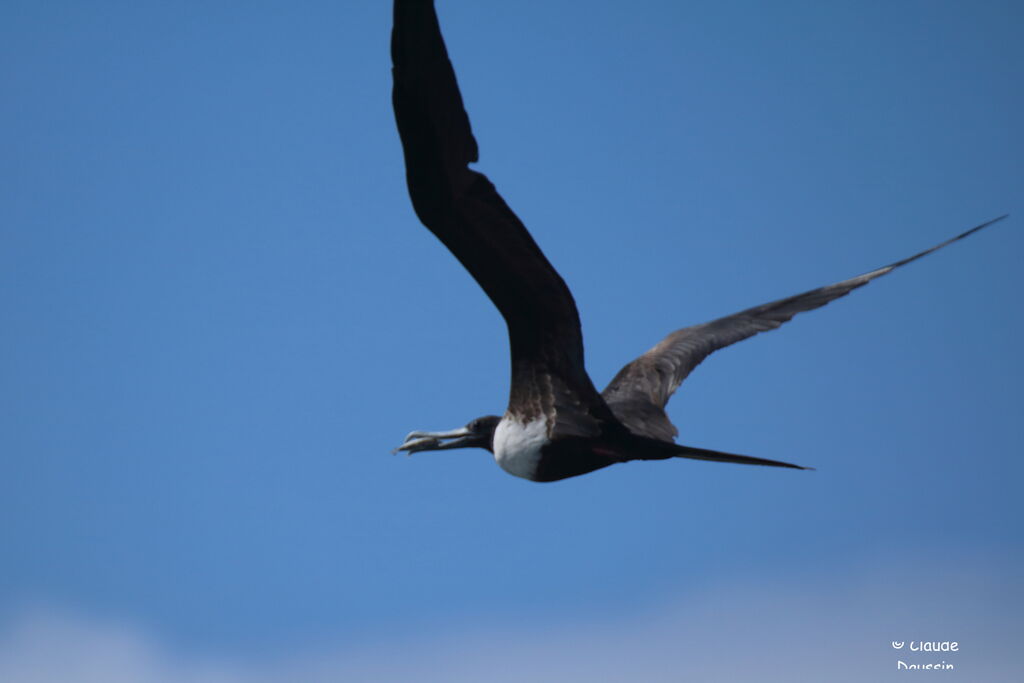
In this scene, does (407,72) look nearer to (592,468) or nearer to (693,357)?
(592,468)

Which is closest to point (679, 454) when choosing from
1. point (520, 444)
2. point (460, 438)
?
point (520, 444)

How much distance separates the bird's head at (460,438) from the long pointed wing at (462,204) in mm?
890

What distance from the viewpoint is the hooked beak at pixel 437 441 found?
693cm

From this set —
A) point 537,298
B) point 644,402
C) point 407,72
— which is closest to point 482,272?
point 537,298

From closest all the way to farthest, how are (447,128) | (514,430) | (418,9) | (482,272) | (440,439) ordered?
(418,9) < (447,128) < (482,272) < (514,430) < (440,439)

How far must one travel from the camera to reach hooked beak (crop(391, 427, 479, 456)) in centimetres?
693

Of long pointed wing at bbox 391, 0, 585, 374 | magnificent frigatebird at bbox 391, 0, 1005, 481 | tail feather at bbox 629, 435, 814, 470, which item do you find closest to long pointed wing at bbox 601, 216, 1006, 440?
magnificent frigatebird at bbox 391, 0, 1005, 481

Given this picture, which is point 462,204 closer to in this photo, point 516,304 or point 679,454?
point 516,304

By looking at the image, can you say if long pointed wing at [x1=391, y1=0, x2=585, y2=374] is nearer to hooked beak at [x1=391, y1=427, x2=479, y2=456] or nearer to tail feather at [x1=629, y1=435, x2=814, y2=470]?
tail feather at [x1=629, y1=435, x2=814, y2=470]

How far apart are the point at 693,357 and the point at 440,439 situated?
6.69 ft

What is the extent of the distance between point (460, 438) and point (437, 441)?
210mm

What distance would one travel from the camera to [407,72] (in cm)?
488

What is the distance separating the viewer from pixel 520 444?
634cm

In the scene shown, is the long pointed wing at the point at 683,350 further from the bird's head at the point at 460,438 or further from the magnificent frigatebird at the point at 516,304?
the bird's head at the point at 460,438
